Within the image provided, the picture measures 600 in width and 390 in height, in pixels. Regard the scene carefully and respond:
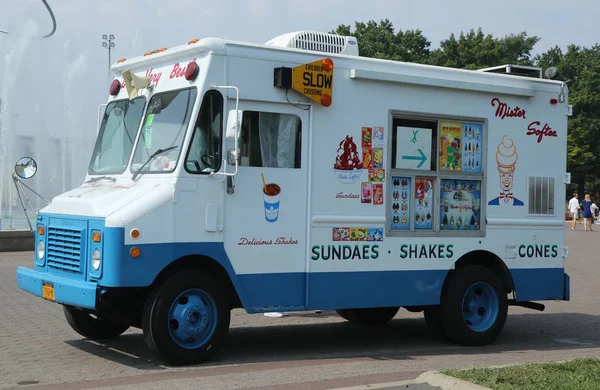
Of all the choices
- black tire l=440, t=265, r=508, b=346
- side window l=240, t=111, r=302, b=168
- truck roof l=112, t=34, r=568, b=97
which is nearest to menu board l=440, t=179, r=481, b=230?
black tire l=440, t=265, r=508, b=346

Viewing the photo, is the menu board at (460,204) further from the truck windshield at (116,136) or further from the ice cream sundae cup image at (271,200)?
the truck windshield at (116,136)

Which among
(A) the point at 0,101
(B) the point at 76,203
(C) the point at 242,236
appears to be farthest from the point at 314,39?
(A) the point at 0,101

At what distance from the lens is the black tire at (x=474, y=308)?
33.1 ft

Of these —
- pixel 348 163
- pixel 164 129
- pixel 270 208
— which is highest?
pixel 164 129

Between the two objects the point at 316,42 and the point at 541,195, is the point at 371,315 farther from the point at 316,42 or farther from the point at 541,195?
the point at 316,42

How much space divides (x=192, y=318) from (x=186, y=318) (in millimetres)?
80

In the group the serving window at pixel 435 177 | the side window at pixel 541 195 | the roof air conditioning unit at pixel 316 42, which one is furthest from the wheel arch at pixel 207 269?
the side window at pixel 541 195

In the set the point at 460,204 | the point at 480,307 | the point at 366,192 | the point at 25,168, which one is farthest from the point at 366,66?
the point at 25,168

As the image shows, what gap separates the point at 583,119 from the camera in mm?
69812

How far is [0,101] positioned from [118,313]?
25214 mm

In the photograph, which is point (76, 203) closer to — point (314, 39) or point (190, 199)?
point (190, 199)

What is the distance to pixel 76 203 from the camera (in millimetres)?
8734

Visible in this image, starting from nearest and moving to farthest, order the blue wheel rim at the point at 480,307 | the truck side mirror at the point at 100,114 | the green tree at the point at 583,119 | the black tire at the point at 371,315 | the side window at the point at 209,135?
the side window at the point at 209,135, the truck side mirror at the point at 100,114, the blue wheel rim at the point at 480,307, the black tire at the point at 371,315, the green tree at the point at 583,119

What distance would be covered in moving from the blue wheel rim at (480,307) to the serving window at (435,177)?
67cm
